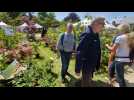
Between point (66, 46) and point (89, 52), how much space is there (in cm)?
40

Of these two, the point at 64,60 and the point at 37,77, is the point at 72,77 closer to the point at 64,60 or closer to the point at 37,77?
the point at 64,60

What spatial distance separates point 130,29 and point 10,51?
2.08 m

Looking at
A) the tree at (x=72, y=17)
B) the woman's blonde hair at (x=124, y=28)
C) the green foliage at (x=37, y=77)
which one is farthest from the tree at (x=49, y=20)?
the woman's blonde hair at (x=124, y=28)

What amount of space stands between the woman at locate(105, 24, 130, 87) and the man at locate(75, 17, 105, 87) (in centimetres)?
26

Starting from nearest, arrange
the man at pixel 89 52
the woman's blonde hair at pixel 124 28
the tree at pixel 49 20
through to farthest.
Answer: the woman's blonde hair at pixel 124 28, the man at pixel 89 52, the tree at pixel 49 20

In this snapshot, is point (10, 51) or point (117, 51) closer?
point (117, 51)

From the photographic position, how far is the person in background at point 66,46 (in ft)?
14.9

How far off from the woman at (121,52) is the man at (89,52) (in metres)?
0.26

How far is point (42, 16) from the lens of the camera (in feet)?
14.5

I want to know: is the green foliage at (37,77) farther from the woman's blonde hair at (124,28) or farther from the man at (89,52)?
the woman's blonde hair at (124,28)
